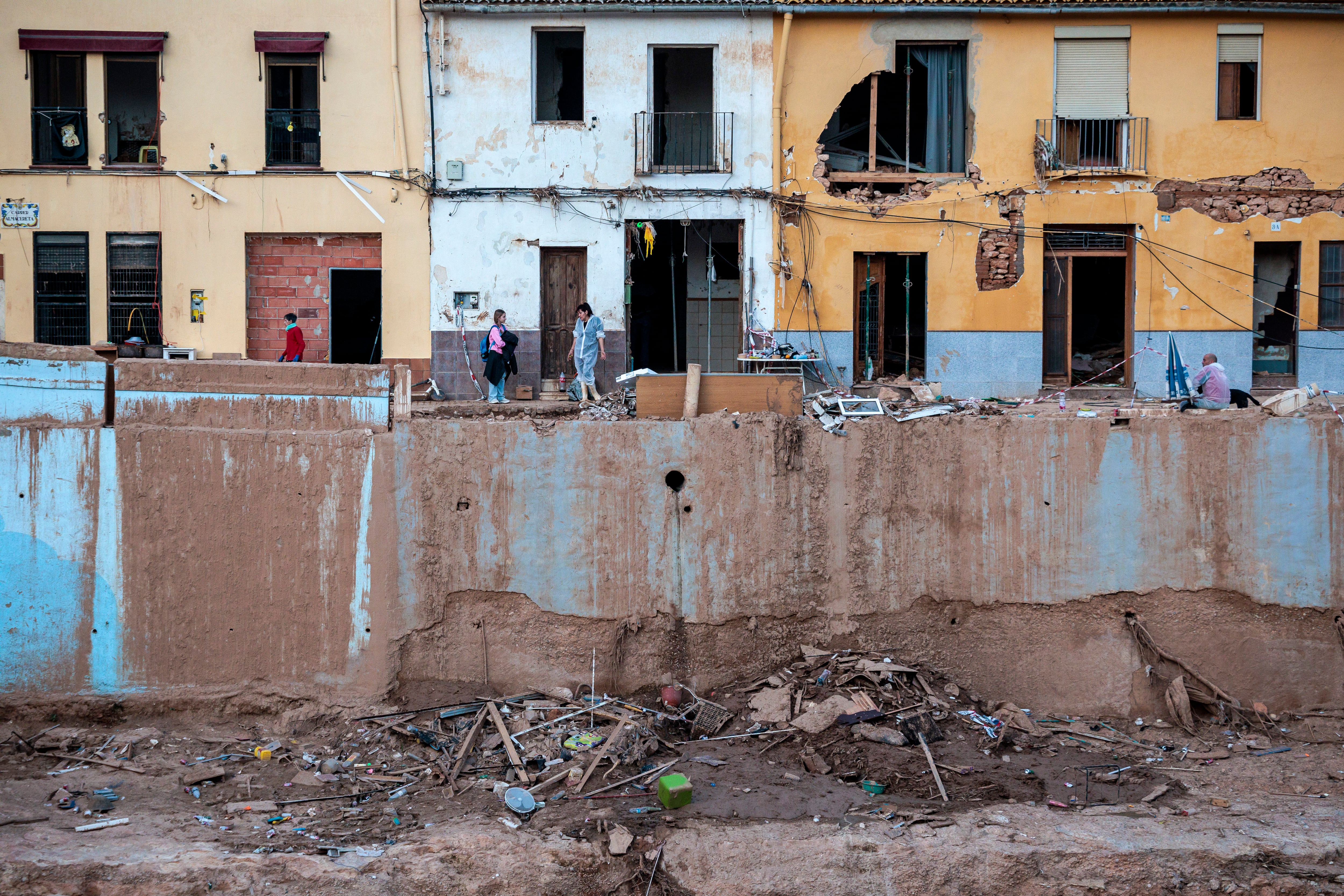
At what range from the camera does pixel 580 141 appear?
15.4 metres

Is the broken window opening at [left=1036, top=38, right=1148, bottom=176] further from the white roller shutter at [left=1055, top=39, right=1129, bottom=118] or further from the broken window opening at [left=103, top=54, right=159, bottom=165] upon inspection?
the broken window opening at [left=103, top=54, right=159, bottom=165]

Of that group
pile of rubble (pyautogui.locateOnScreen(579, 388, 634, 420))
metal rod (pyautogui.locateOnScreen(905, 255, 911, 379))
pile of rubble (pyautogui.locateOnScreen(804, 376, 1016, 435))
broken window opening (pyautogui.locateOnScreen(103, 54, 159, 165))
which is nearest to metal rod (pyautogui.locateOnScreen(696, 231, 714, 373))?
pile of rubble (pyautogui.locateOnScreen(579, 388, 634, 420))

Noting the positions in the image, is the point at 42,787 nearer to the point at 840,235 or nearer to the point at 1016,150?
the point at 840,235

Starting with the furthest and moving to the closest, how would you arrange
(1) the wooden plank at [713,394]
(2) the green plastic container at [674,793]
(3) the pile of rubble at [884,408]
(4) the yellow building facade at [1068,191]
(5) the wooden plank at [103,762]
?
(4) the yellow building facade at [1068,191], (1) the wooden plank at [713,394], (3) the pile of rubble at [884,408], (5) the wooden plank at [103,762], (2) the green plastic container at [674,793]

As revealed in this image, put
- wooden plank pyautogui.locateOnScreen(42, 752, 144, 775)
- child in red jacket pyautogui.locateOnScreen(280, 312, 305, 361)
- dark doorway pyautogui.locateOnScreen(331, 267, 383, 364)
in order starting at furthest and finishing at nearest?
dark doorway pyautogui.locateOnScreen(331, 267, 383, 364), child in red jacket pyautogui.locateOnScreen(280, 312, 305, 361), wooden plank pyautogui.locateOnScreen(42, 752, 144, 775)

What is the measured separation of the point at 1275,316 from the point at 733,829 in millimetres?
13336

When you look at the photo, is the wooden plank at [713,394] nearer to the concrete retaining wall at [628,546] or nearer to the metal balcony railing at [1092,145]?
the concrete retaining wall at [628,546]

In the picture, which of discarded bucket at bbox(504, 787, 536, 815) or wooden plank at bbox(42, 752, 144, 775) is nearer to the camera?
discarded bucket at bbox(504, 787, 536, 815)

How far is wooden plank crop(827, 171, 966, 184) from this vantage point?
15.6 metres

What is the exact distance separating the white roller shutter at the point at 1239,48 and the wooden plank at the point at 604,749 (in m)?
13.8

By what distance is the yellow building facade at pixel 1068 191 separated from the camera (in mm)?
15328

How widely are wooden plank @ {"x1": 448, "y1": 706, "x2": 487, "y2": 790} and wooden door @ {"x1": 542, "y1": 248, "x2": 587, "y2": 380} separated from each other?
323 inches

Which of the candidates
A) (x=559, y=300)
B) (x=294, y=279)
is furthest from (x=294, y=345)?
A: (x=559, y=300)

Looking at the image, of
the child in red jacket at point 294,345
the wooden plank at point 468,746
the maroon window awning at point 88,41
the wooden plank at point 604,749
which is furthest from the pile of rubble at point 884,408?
the maroon window awning at point 88,41
